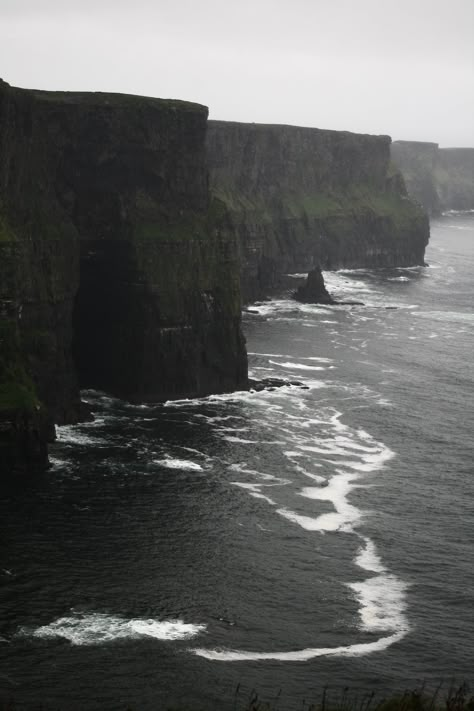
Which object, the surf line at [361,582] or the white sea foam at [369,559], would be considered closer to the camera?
the surf line at [361,582]

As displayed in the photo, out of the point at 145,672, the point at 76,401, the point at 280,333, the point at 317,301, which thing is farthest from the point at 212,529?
the point at 317,301

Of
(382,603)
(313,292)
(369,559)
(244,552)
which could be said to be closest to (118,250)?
(244,552)

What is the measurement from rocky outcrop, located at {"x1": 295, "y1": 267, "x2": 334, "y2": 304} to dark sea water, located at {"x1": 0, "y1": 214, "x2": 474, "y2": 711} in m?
63.4

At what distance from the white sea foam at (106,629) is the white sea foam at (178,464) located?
2637 cm

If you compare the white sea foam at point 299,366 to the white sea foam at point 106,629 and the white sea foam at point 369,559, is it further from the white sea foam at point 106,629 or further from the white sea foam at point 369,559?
the white sea foam at point 106,629

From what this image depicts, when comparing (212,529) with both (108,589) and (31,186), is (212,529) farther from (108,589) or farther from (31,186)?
(31,186)

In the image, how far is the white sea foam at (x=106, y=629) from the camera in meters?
60.7

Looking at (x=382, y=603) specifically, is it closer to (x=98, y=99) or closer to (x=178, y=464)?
(x=178, y=464)

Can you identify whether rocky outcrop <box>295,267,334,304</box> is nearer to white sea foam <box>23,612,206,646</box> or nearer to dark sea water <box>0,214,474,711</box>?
dark sea water <box>0,214,474,711</box>

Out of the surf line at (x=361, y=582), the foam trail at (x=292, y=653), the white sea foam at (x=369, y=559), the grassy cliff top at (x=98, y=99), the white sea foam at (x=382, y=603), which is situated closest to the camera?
the foam trail at (x=292, y=653)

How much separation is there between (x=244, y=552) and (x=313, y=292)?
364ft

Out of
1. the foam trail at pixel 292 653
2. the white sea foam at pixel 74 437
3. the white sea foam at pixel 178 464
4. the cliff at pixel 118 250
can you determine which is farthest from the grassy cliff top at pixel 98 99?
the foam trail at pixel 292 653

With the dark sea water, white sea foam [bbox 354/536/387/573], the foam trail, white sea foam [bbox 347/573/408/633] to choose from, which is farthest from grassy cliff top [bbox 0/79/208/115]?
the foam trail

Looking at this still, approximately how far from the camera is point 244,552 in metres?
73.6
